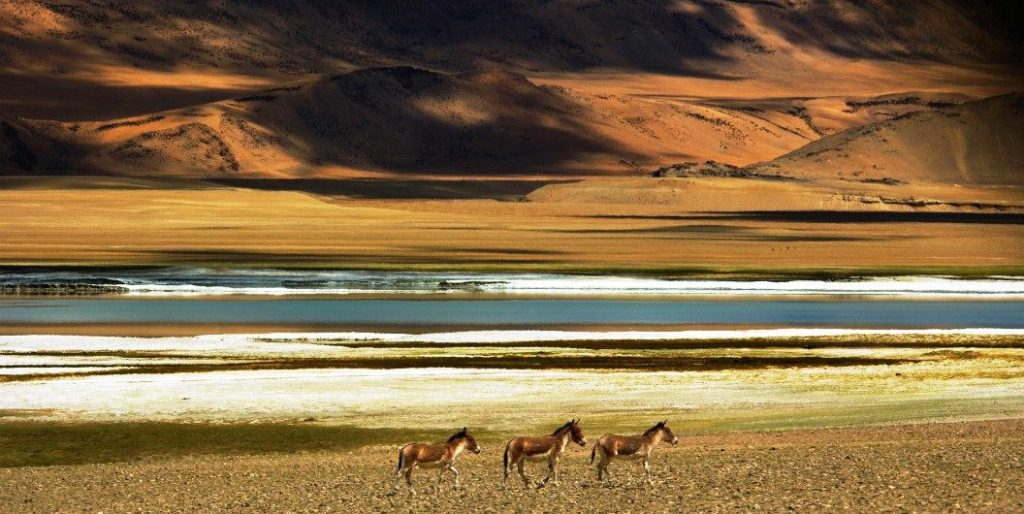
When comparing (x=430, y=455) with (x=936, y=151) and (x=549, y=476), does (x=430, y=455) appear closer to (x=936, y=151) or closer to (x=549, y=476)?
(x=549, y=476)

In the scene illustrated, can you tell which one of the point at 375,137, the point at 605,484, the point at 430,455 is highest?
the point at 375,137

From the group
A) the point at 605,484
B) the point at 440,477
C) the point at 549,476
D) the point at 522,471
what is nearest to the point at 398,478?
the point at 440,477

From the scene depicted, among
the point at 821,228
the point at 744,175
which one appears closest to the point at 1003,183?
the point at 744,175

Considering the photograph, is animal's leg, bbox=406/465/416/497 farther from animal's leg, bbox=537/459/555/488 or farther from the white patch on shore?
the white patch on shore

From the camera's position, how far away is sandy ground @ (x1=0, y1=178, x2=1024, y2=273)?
62.6 meters

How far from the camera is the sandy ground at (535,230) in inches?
2463

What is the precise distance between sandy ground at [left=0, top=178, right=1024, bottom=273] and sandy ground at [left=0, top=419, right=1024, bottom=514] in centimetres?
3817

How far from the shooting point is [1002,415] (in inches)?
901

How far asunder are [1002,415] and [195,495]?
1091 cm

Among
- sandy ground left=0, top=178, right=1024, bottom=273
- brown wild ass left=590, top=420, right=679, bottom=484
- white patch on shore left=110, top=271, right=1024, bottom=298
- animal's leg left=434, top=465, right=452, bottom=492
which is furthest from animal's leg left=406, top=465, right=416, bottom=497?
sandy ground left=0, top=178, right=1024, bottom=273

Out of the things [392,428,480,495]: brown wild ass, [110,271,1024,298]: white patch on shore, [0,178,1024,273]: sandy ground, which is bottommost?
[392,428,480,495]: brown wild ass

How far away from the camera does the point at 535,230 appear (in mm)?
82188

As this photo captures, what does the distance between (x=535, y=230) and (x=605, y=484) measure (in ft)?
213

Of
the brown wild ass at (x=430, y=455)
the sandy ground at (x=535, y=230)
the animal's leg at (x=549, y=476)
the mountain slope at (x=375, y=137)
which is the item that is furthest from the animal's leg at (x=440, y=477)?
the mountain slope at (x=375, y=137)
